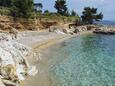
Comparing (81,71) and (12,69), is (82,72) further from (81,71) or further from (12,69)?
(12,69)

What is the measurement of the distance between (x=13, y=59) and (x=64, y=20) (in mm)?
69966

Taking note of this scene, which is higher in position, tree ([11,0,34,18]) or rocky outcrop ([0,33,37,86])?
tree ([11,0,34,18])

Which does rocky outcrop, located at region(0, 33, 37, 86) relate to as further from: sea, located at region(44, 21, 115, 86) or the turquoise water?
the turquoise water

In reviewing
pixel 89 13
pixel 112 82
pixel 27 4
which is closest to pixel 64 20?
pixel 89 13

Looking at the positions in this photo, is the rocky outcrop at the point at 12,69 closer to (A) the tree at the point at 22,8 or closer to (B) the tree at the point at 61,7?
(A) the tree at the point at 22,8

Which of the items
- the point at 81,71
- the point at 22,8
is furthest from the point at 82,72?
the point at 22,8

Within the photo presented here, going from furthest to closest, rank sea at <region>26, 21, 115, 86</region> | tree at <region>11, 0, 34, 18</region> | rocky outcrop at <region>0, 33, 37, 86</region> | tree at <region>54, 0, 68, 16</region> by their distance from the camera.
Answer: tree at <region>54, 0, 68, 16</region> → tree at <region>11, 0, 34, 18</region> → sea at <region>26, 21, 115, 86</region> → rocky outcrop at <region>0, 33, 37, 86</region>

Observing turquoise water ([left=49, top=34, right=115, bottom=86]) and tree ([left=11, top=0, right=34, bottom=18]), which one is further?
tree ([left=11, top=0, right=34, bottom=18])

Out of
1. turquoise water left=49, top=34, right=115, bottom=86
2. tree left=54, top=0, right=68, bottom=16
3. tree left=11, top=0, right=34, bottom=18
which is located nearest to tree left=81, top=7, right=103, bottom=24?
tree left=54, top=0, right=68, bottom=16

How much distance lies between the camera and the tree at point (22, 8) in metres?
78.8

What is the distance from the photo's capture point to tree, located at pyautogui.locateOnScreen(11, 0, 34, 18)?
259 feet

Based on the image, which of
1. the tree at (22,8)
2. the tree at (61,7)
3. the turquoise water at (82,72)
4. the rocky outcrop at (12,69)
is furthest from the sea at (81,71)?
the tree at (61,7)

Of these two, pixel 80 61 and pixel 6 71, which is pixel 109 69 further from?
pixel 6 71

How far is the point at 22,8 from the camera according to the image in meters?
79.2
